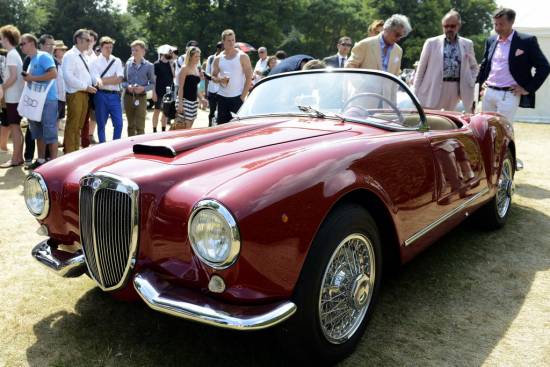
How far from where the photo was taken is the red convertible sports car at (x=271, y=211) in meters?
1.79

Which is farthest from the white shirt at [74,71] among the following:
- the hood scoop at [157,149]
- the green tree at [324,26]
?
the green tree at [324,26]

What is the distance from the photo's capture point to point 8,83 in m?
6.46

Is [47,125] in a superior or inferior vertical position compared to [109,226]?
inferior

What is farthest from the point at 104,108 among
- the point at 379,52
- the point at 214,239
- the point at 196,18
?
the point at 196,18

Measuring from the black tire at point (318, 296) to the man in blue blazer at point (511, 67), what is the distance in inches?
179

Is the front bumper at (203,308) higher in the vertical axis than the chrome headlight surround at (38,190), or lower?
lower

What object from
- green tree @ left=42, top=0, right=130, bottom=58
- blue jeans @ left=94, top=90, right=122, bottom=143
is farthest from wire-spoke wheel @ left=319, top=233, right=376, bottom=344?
green tree @ left=42, top=0, right=130, bottom=58

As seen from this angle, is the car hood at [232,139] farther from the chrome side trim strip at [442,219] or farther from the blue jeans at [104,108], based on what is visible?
the blue jeans at [104,108]

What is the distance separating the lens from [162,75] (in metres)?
8.90

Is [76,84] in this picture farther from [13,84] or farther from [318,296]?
[318,296]

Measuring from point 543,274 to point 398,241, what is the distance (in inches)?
60.6

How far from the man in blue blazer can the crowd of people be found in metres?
0.01

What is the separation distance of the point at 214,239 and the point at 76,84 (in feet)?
18.9

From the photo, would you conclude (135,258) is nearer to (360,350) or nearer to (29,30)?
(360,350)
